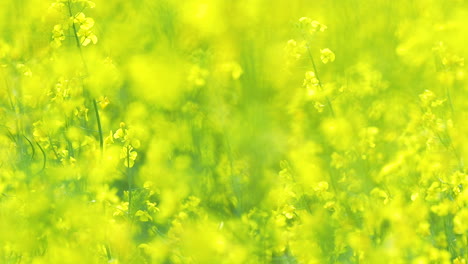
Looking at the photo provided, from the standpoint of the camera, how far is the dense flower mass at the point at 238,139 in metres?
2.12

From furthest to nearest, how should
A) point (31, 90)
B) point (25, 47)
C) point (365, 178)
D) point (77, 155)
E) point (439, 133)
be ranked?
1. point (25, 47)
2. point (31, 90)
3. point (77, 155)
4. point (439, 133)
5. point (365, 178)

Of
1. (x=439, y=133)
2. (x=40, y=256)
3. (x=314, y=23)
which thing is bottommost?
(x=40, y=256)

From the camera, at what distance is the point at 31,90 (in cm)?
285

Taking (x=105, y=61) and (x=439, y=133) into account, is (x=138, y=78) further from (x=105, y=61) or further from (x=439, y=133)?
(x=439, y=133)

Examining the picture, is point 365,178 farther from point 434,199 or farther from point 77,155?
point 77,155

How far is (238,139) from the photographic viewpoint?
2.31 metres

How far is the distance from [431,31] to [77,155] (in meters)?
1.22

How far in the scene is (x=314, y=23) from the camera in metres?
2.49

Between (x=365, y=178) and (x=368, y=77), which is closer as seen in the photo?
(x=365, y=178)

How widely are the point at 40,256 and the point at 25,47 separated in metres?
1.13

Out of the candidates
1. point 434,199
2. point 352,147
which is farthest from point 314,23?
point 434,199

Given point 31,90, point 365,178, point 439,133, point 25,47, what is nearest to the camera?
point 365,178

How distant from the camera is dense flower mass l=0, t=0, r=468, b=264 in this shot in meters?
2.12

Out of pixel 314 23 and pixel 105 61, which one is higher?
pixel 314 23
